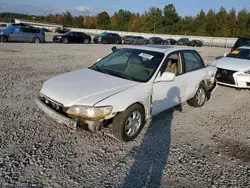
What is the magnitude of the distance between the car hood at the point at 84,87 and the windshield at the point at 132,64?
233 millimetres

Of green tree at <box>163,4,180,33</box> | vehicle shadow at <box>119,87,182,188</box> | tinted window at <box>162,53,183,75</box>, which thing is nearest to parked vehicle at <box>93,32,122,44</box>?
tinted window at <box>162,53,183,75</box>

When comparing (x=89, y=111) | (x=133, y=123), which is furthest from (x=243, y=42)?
(x=89, y=111)

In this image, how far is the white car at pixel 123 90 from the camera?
321 cm

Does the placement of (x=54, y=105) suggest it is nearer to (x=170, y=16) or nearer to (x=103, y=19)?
(x=170, y=16)

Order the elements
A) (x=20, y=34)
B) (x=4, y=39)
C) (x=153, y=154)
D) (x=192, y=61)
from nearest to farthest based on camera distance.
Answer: (x=153, y=154), (x=192, y=61), (x=4, y=39), (x=20, y=34)

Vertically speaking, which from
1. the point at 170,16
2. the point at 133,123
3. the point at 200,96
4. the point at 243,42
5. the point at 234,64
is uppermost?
the point at 170,16

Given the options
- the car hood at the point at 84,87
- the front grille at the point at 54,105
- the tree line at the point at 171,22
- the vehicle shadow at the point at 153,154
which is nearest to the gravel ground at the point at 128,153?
the vehicle shadow at the point at 153,154

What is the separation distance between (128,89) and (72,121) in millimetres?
983

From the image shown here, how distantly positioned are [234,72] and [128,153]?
17.1ft

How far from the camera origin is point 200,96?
5.58 metres

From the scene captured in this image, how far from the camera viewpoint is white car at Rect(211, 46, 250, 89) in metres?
6.84

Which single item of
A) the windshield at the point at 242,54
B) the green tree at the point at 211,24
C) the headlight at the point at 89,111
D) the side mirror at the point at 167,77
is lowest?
the headlight at the point at 89,111

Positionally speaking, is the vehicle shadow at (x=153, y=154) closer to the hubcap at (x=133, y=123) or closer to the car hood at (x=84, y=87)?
the hubcap at (x=133, y=123)

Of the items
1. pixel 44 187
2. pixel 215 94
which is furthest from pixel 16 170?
pixel 215 94
